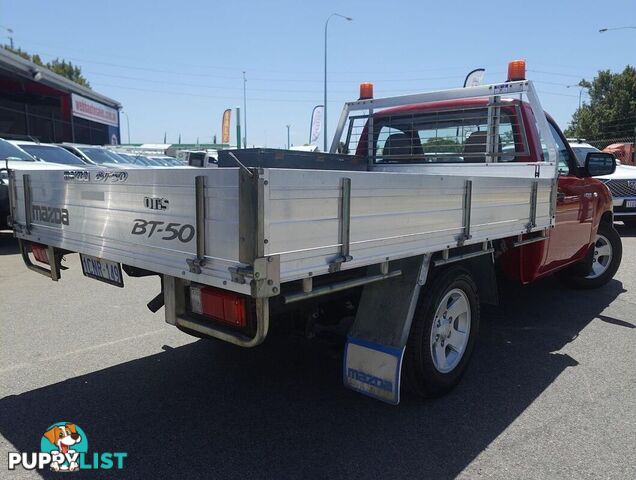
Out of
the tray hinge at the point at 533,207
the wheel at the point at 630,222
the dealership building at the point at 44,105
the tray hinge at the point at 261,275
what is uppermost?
the dealership building at the point at 44,105

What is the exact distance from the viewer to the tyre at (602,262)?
6.28m

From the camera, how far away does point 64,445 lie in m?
2.83

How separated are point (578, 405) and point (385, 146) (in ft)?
10.4

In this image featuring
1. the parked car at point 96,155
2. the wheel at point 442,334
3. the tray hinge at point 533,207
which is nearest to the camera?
the wheel at point 442,334

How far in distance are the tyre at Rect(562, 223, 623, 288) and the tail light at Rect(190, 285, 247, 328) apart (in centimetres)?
531

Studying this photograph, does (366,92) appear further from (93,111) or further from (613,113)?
(613,113)

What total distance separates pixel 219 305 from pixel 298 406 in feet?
4.13

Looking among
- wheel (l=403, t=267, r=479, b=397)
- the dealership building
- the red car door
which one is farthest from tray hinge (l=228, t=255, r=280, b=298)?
the dealership building

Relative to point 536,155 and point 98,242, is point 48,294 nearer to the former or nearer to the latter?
point 98,242

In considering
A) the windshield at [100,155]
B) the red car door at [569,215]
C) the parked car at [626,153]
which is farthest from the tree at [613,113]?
the red car door at [569,215]

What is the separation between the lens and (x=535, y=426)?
310cm

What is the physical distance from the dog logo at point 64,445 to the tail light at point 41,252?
3.74 feet

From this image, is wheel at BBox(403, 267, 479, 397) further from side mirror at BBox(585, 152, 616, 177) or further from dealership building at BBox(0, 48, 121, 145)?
dealership building at BBox(0, 48, 121, 145)

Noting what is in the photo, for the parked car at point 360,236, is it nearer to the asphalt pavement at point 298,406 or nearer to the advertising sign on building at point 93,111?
the asphalt pavement at point 298,406
